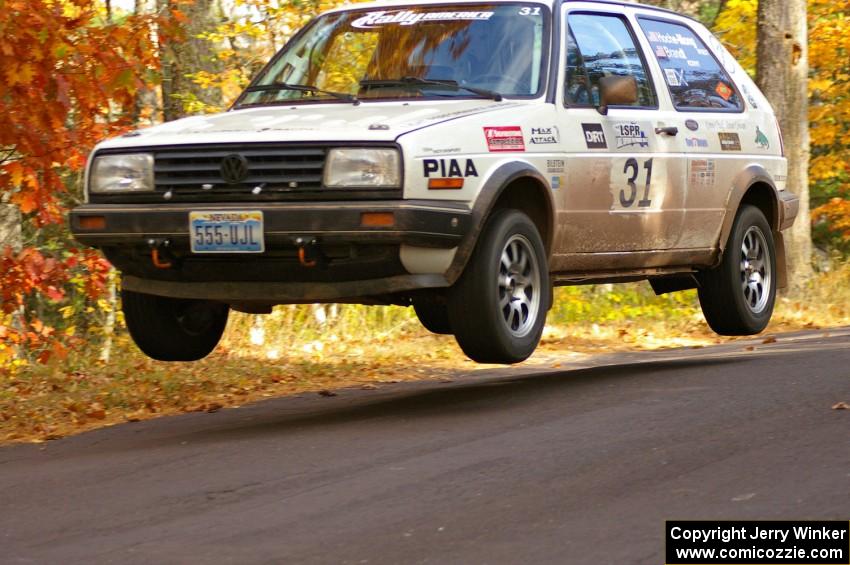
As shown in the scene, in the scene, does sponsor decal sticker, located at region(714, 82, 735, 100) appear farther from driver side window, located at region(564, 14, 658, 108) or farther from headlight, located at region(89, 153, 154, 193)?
headlight, located at region(89, 153, 154, 193)

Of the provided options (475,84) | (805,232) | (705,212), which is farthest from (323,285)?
(805,232)

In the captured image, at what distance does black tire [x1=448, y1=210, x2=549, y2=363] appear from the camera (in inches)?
277

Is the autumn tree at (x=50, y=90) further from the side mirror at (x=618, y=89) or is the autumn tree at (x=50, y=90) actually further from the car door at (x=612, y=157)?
the side mirror at (x=618, y=89)

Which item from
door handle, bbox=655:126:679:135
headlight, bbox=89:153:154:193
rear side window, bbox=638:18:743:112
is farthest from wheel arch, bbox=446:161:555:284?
rear side window, bbox=638:18:743:112

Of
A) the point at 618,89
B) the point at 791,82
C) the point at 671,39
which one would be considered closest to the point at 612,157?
the point at 618,89

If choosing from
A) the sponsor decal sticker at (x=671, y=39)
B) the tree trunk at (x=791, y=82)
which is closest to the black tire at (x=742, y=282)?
the sponsor decal sticker at (x=671, y=39)

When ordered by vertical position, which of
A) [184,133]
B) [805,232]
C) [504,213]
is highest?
[184,133]

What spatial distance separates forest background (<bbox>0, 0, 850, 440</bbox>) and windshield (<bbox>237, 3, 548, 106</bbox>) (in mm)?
982

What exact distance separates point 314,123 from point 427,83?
0.85 meters

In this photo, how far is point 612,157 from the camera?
8211 mm

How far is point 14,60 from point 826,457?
4976 millimetres

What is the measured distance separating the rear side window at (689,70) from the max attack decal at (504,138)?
193cm

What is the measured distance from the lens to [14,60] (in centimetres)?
815

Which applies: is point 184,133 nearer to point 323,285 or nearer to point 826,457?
point 323,285
